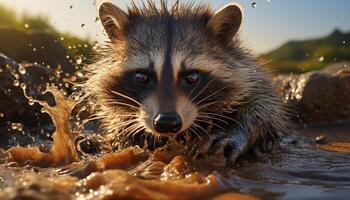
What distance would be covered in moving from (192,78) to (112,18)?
101 centimetres

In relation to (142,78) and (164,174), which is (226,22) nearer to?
(142,78)

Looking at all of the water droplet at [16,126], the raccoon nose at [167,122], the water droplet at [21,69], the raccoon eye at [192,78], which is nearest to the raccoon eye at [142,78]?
the raccoon eye at [192,78]

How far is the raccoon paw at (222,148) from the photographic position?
486cm

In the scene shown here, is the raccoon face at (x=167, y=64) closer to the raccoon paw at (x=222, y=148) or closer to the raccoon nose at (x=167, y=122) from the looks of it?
the raccoon nose at (x=167, y=122)

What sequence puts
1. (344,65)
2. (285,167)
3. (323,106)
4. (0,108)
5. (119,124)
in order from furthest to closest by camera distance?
(344,65)
(323,106)
(0,108)
(119,124)
(285,167)

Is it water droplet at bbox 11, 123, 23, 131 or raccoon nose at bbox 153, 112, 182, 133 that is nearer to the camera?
raccoon nose at bbox 153, 112, 182, 133

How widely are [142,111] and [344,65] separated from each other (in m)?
6.54

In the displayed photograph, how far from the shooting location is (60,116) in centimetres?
554

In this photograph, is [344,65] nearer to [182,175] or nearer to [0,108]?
[0,108]

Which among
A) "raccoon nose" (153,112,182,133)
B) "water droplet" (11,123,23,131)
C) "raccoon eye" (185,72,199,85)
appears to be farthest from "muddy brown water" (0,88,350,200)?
"water droplet" (11,123,23,131)

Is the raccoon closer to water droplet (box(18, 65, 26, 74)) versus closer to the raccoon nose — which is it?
the raccoon nose

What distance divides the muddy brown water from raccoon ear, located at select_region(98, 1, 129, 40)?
766 millimetres

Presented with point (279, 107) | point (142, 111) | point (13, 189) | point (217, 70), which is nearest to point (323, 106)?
point (279, 107)

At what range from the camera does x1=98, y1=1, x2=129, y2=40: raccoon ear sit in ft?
18.8
